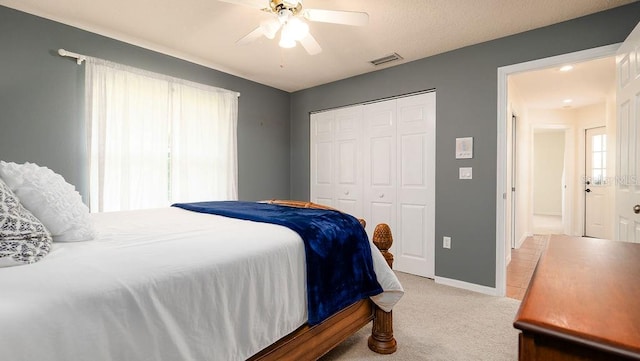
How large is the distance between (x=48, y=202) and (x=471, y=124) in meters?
3.29

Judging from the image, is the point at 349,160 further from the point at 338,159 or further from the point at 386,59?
the point at 386,59

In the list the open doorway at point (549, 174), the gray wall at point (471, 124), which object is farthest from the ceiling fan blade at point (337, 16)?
the open doorway at point (549, 174)

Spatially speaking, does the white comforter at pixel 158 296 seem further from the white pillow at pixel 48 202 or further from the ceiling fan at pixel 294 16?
the ceiling fan at pixel 294 16

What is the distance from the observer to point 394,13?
249 cm

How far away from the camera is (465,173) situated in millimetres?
3162

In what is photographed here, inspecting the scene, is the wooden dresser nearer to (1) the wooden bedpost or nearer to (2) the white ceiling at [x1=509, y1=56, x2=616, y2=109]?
(1) the wooden bedpost

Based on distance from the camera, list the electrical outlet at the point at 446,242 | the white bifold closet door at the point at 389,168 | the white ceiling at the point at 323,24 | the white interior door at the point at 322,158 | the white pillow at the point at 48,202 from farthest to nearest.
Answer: the white interior door at the point at 322,158 < the white bifold closet door at the point at 389,168 < the electrical outlet at the point at 446,242 < the white ceiling at the point at 323,24 < the white pillow at the point at 48,202

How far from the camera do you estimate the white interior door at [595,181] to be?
552cm

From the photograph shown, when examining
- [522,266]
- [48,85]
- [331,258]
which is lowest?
[522,266]

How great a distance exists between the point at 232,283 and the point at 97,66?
108 inches

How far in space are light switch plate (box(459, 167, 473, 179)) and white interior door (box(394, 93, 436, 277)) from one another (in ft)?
0.96

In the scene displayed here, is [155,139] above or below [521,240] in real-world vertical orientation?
above

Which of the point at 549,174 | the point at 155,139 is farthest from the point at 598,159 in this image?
the point at 155,139

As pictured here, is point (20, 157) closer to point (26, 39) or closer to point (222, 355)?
point (26, 39)
